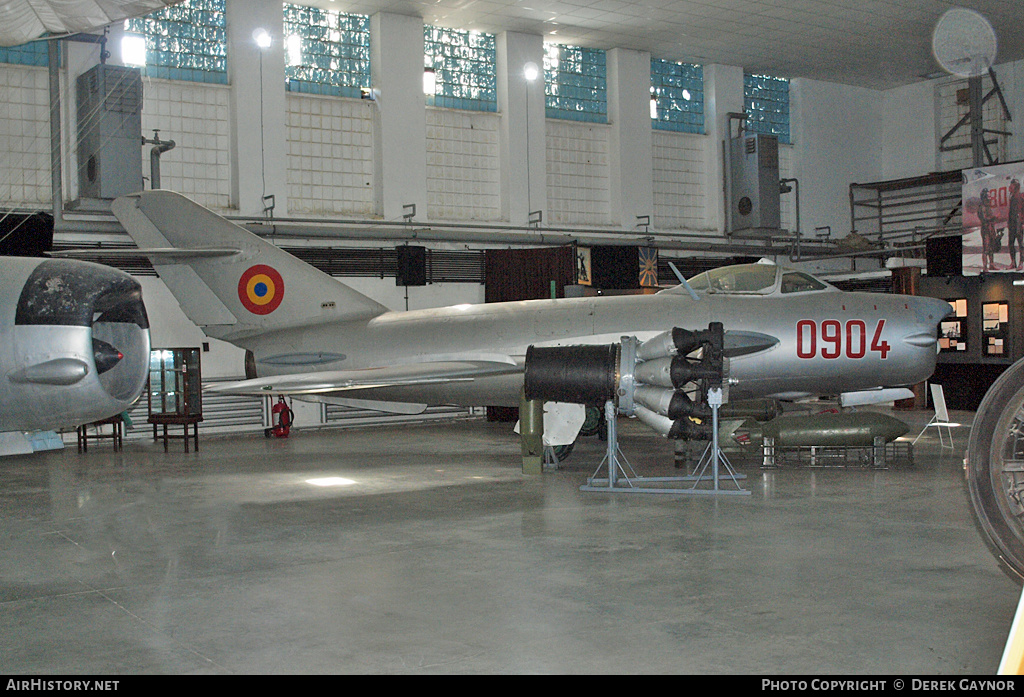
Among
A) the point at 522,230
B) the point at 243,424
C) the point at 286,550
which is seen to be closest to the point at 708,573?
the point at 286,550

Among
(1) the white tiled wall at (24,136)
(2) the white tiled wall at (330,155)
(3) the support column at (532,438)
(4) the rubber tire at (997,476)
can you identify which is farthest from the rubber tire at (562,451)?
(1) the white tiled wall at (24,136)

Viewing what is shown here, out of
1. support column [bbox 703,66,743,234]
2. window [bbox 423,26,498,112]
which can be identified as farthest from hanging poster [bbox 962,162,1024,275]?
window [bbox 423,26,498,112]

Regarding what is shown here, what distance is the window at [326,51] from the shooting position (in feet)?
55.2

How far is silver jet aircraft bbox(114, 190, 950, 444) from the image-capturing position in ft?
33.5

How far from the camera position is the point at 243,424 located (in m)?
15.7

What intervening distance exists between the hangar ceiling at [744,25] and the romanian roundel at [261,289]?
734 centimetres

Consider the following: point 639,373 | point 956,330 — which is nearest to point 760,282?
point 639,373

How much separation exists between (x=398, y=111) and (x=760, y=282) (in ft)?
30.7

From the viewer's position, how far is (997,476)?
3959 mm

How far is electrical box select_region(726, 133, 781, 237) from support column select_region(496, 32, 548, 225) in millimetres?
5112

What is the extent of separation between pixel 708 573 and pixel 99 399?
356 cm

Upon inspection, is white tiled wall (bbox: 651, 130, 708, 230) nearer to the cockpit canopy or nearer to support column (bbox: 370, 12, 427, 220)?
support column (bbox: 370, 12, 427, 220)

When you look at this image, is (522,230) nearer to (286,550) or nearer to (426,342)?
(426,342)

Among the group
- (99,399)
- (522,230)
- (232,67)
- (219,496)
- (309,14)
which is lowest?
(219,496)
